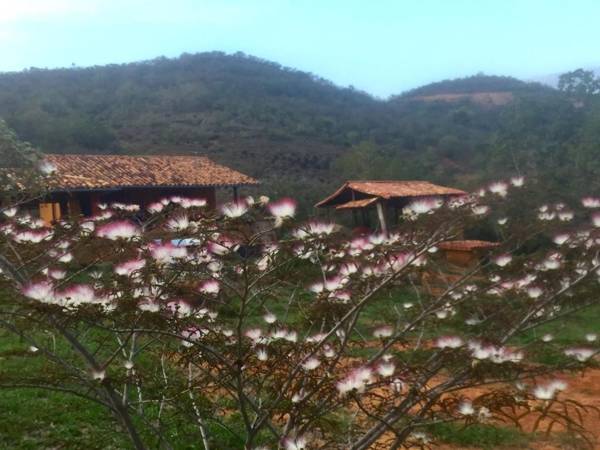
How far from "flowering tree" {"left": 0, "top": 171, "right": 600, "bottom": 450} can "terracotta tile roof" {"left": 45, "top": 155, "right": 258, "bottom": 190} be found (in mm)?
12054

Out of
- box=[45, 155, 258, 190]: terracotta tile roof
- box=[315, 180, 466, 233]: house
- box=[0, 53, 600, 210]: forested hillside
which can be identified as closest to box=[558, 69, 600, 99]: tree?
box=[0, 53, 600, 210]: forested hillside

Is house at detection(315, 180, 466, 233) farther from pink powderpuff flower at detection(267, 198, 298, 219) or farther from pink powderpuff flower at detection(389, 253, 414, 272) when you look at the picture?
pink powderpuff flower at detection(267, 198, 298, 219)

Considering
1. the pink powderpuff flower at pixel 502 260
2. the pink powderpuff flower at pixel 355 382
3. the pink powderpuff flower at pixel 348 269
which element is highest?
the pink powderpuff flower at pixel 348 269

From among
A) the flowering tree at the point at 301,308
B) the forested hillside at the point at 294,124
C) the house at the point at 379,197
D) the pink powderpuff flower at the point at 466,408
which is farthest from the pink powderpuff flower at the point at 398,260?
the forested hillside at the point at 294,124

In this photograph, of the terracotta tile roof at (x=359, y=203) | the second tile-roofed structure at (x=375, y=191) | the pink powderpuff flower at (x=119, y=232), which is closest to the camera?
the pink powderpuff flower at (x=119, y=232)

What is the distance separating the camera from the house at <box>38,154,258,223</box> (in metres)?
15.4

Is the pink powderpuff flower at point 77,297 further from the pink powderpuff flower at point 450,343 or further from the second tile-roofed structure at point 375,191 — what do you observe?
the second tile-roofed structure at point 375,191

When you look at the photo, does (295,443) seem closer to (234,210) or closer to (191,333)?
(191,333)

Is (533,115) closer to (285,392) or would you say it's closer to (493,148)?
(493,148)

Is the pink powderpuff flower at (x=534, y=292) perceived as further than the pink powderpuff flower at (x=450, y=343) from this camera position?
Yes

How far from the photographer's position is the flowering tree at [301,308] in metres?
2.47

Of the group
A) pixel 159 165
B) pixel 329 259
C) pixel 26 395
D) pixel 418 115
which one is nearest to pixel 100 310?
pixel 329 259

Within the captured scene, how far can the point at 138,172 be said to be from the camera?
1764 cm

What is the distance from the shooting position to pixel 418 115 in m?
63.0
